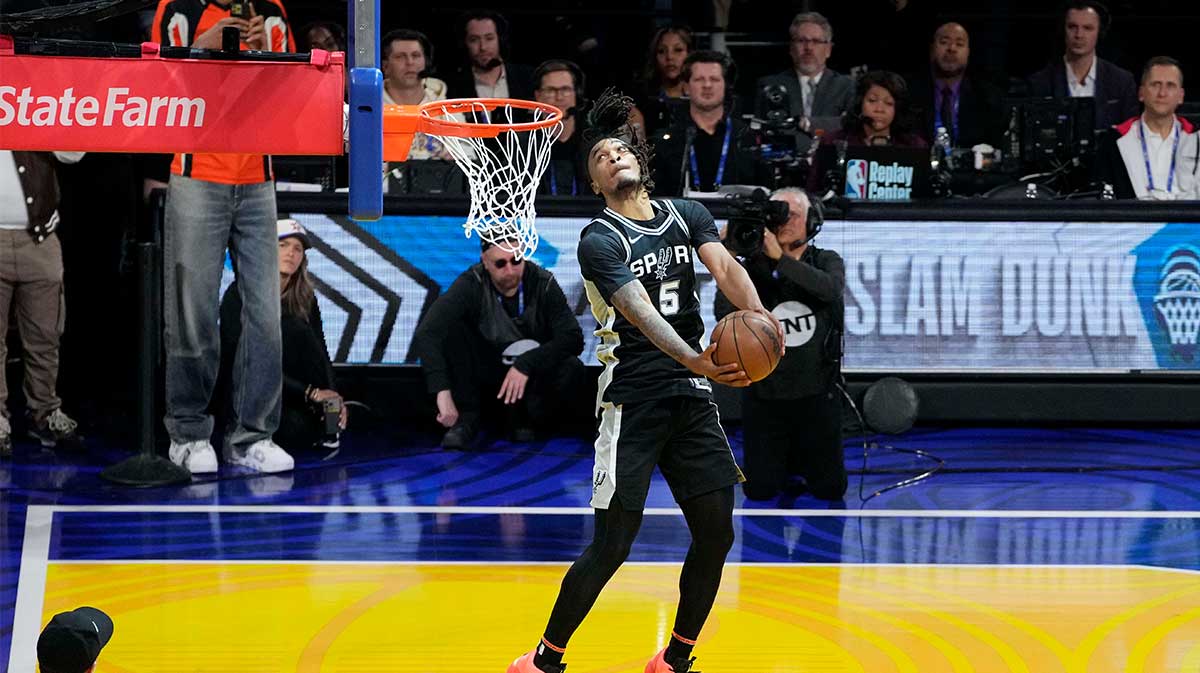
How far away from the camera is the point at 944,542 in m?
8.41

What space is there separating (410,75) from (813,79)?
9.91 feet

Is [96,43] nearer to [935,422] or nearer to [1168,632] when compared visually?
[1168,632]

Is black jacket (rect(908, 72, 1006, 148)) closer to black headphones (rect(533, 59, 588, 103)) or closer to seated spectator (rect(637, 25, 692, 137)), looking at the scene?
seated spectator (rect(637, 25, 692, 137))

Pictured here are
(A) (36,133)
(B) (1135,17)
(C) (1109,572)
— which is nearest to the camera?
(A) (36,133)

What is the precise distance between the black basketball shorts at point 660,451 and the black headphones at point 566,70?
5.66 metres

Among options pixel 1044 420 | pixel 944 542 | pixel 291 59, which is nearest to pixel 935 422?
pixel 1044 420

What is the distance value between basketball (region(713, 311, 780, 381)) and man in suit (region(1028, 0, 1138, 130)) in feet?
24.6

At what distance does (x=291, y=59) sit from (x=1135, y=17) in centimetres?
1059

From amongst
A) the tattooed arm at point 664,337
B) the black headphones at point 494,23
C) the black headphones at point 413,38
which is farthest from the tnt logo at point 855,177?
the tattooed arm at point 664,337

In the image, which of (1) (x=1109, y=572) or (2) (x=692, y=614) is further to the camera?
(1) (x=1109, y=572)

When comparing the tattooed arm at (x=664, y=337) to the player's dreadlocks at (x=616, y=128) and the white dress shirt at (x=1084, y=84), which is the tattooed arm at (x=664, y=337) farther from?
the white dress shirt at (x=1084, y=84)

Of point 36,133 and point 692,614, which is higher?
point 36,133

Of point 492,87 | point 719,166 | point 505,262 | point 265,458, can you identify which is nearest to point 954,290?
point 719,166

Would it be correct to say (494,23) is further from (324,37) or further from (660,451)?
(660,451)
